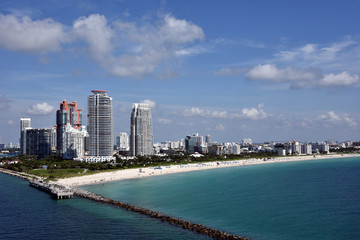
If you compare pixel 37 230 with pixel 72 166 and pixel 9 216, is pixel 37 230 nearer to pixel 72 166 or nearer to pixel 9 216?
pixel 9 216

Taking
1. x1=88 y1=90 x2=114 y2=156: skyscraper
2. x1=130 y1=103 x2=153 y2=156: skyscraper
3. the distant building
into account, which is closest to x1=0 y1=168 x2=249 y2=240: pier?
x1=88 y1=90 x2=114 y2=156: skyscraper

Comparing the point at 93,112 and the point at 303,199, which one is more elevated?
the point at 93,112

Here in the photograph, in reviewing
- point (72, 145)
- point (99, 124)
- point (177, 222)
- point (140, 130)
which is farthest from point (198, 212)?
point (140, 130)

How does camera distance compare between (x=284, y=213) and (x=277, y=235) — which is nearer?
(x=277, y=235)

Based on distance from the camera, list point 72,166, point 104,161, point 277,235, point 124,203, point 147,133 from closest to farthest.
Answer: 1. point 277,235
2. point 124,203
3. point 72,166
4. point 104,161
5. point 147,133

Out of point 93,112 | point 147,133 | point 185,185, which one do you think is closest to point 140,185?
point 185,185

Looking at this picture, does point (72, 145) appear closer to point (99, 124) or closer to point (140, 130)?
point (99, 124)

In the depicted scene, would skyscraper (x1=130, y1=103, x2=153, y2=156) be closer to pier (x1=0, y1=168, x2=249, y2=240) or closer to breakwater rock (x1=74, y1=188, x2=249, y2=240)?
pier (x1=0, y1=168, x2=249, y2=240)
